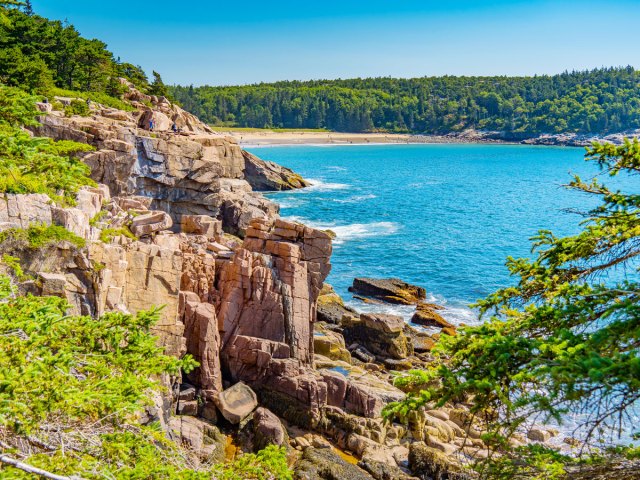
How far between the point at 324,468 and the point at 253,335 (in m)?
7.97

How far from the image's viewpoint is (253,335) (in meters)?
26.1

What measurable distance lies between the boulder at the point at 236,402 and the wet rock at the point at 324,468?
9.41ft

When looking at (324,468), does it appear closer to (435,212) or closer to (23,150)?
(23,150)

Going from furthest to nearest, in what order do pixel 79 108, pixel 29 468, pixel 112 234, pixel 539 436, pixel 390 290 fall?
1. pixel 390 290
2. pixel 79 108
3. pixel 539 436
4. pixel 112 234
5. pixel 29 468

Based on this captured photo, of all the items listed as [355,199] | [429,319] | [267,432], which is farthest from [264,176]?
[267,432]

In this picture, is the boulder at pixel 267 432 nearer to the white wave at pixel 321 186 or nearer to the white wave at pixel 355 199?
the white wave at pixel 355 199

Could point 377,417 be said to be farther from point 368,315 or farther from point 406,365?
point 368,315

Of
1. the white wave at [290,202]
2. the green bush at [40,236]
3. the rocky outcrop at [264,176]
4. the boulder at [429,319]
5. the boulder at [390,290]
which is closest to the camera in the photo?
the green bush at [40,236]

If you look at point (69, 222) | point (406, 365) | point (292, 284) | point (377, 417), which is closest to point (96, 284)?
point (69, 222)

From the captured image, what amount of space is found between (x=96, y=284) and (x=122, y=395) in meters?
10.7

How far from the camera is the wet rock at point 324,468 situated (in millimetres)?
19156

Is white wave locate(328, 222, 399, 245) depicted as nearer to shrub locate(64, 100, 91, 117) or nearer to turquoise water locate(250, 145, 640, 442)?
turquoise water locate(250, 145, 640, 442)

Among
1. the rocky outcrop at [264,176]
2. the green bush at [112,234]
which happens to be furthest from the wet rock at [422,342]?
the rocky outcrop at [264,176]

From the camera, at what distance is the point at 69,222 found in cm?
1967
